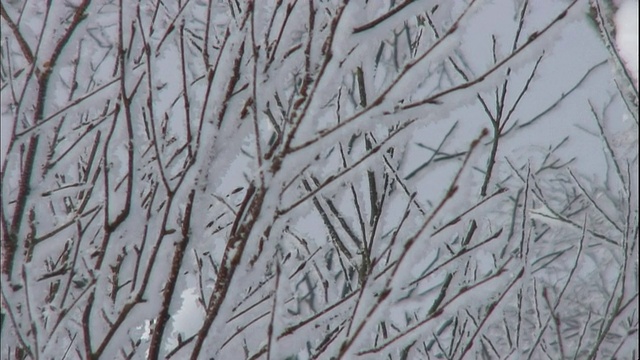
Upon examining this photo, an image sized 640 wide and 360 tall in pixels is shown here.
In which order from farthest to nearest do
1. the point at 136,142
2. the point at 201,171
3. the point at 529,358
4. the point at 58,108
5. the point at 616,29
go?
the point at 529,358 → the point at 58,108 → the point at 136,142 → the point at 201,171 → the point at 616,29

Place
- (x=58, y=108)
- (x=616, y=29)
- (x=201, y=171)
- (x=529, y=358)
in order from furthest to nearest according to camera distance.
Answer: (x=529, y=358) → (x=58, y=108) → (x=201, y=171) → (x=616, y=29)

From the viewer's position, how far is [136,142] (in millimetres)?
1202

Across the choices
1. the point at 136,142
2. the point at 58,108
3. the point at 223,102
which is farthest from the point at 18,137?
the point at 223,102

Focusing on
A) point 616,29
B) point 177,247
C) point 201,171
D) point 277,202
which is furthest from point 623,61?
point 177,247

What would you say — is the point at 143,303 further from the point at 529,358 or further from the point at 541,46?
the point at 529,358

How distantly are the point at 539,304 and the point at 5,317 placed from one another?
5.12 feet

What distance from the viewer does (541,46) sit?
3.28ft

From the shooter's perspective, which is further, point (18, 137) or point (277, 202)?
point (18, 137)

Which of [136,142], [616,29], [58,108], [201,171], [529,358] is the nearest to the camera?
[616,29]

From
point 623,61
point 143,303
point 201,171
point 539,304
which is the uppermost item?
point 201,171

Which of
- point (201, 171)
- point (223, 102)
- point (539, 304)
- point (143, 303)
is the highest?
point (223, 102)

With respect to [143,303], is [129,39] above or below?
above

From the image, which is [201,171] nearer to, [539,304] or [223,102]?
[223,102]

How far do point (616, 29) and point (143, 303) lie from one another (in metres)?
1.07
